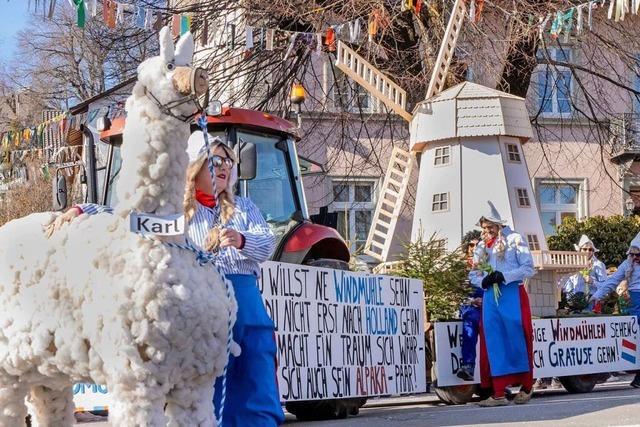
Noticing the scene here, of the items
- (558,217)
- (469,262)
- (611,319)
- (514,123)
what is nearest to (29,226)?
(469,262)

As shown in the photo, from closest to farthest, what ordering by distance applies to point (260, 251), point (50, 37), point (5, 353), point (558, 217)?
point (5, 353), point (260, 251), point (558, 217), point (50, 37)

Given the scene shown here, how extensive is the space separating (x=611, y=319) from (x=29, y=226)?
11280mm

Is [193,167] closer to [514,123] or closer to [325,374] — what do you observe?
[325,374]

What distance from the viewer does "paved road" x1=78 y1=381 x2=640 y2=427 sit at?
10.3m

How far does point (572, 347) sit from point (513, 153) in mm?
8402

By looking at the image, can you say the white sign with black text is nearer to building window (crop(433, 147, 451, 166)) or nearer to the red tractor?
the red tractor

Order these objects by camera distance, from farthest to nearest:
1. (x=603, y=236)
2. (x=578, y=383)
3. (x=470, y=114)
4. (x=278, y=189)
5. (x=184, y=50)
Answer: (x=603, y=236)
(x=470, y=114)
(x=578, y=383)
(x=278, y=189)
(x=184, y=50)

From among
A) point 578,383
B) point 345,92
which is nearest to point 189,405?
point 578,383

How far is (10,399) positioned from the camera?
6414 mm

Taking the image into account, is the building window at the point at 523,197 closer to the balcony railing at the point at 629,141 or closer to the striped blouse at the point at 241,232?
the balcony railing at the point at 629,141

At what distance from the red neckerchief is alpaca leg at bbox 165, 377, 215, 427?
138 centimetres

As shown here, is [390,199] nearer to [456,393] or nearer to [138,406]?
[456,393]

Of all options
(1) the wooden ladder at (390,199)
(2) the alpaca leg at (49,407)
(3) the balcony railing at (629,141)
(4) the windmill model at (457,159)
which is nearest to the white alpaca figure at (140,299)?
(2) the alpaca leg at (49,407)

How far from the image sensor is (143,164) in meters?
5.79
